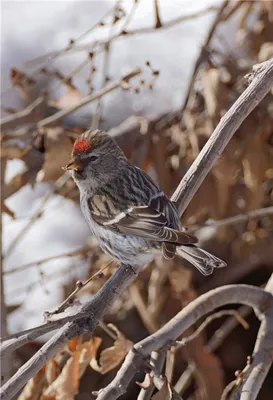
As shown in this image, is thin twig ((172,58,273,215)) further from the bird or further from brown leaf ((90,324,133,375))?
brown leaf ((90,324,133,375))

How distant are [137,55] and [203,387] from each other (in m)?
2.24

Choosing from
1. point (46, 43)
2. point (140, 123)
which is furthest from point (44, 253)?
point (46, 43)

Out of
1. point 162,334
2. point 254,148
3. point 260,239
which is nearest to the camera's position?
point 162,334

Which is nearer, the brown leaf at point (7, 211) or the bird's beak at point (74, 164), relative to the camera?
the bird's beak at point (74, 164)

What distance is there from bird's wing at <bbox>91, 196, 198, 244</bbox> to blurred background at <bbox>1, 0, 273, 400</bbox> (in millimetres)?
379

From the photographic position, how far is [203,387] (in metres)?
3.51

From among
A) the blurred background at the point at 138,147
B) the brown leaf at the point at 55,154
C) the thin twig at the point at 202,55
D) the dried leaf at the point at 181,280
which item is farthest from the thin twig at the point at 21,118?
the dried leaf at the point at 181,280

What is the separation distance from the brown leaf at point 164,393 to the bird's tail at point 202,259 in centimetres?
44

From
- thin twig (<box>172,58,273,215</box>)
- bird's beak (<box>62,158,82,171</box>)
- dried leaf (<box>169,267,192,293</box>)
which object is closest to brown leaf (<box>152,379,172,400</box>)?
thin twig (<box>172,58,273,215</box>)

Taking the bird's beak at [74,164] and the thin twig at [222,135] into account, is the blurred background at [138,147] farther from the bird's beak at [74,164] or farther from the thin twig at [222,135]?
the thin twig at [222,135]

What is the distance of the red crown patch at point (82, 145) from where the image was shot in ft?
9.86

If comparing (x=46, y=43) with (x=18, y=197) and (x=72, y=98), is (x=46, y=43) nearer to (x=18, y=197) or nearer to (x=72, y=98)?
(x=18, y=197)

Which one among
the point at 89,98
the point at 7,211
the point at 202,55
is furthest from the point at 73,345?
the point at 202,55

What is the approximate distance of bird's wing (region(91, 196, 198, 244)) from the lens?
2.72 m
